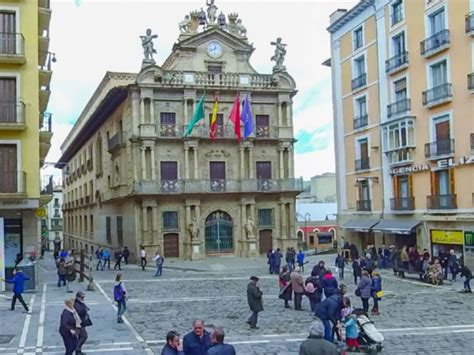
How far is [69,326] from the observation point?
39.6 ft

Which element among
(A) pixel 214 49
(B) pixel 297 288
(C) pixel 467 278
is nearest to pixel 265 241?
(A) pixel 214 49

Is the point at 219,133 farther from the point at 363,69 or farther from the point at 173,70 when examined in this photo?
the point at 363,69

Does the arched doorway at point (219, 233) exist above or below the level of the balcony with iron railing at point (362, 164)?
below

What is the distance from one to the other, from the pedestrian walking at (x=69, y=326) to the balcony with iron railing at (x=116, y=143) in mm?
33227

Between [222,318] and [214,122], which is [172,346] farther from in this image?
[214,122]

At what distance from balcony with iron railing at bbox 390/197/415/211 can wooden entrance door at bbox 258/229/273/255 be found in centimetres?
1147

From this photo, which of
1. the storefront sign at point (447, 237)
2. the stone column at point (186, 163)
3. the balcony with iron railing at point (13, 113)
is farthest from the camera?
the stone column at point (186, 163)

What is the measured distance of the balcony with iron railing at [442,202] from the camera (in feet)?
101

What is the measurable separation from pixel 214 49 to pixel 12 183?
75.1 ft

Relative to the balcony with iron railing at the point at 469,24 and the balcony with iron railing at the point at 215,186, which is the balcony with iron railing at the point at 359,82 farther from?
the balcony with iron railing at the point at 469,24

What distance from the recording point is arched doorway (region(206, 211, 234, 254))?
43.6 meters

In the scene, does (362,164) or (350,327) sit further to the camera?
(362,164)

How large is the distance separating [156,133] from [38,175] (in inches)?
635

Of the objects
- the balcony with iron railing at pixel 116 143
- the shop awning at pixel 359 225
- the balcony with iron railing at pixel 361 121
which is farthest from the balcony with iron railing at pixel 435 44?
the balcony with iron railing at pixel 116 143
